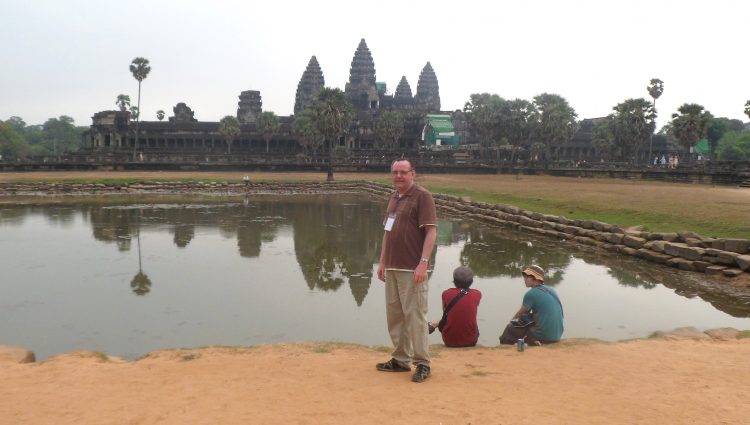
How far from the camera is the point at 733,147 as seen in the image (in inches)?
3693

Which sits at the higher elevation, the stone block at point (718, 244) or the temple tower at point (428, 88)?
the temple tower at point (428, 88)

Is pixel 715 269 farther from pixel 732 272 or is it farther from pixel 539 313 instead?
pixel 539 313

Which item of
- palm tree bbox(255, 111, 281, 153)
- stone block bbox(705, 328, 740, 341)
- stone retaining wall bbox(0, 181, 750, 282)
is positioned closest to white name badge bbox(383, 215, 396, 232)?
stone block bbox(705, 328, 740, 341)

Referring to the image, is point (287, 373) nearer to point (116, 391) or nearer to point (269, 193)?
point (116, 391)

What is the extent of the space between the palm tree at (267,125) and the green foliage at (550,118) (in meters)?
41.7

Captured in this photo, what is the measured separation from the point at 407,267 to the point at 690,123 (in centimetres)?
5717

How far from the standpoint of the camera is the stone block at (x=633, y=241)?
14936 millimetres

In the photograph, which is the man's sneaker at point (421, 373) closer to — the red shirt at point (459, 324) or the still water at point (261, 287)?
the red shirt at point (459, 324)

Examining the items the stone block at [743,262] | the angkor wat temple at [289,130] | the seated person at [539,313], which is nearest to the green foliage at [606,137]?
the angkor wat temple at [289,130]

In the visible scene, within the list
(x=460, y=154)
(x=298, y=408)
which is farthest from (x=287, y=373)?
(x=460, y=154)

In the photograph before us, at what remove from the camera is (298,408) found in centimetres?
461

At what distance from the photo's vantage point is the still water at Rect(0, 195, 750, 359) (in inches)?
323

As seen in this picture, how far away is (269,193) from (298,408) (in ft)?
122

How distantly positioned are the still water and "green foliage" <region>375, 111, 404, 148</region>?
68.3 m
